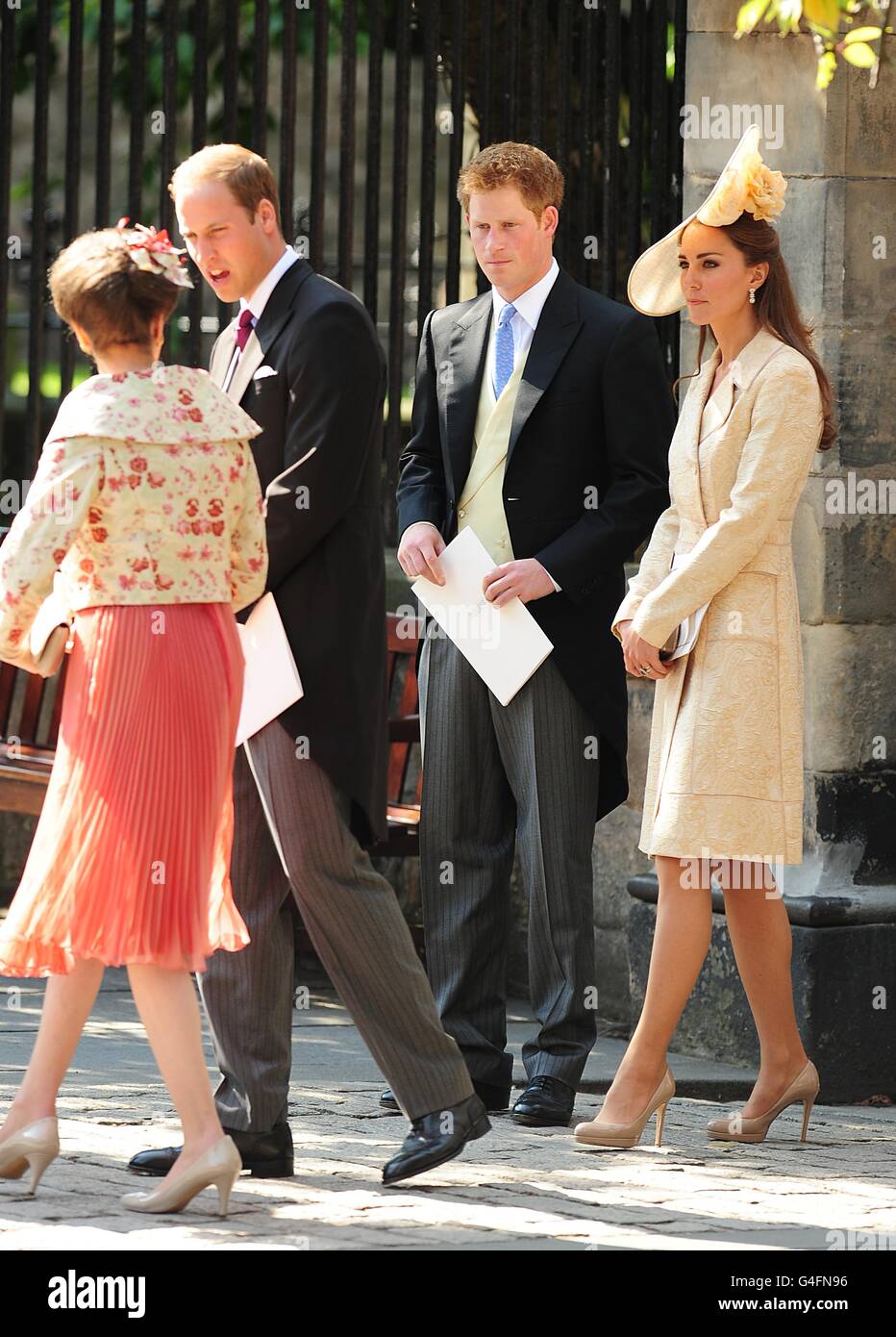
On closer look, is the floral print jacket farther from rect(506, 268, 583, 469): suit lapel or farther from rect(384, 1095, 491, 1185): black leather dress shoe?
rect(506, 268, 583, 469): suit lapel

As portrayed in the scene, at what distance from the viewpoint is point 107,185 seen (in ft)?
22.3

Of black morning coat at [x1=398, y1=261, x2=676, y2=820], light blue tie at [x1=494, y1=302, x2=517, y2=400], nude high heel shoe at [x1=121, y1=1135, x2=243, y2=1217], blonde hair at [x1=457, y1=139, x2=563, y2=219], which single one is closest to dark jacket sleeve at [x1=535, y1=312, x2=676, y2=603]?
black morning coat at [x1=398, y1=261, x2=676, y2=820]

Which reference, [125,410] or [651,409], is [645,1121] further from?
[125,410]

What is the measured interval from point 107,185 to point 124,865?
350cm

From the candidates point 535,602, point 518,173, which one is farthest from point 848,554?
point 518,173

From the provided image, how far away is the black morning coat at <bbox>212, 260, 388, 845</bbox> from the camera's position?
13.8 feet

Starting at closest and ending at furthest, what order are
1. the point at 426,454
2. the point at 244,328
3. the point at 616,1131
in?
the point at 244,328 < the point at 616,1131 < the point at 426,454

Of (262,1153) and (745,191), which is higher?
(745,191)

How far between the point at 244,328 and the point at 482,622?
1061 millimetres

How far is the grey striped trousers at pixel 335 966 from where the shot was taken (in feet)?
13.6

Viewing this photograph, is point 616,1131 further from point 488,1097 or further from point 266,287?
point 266,287

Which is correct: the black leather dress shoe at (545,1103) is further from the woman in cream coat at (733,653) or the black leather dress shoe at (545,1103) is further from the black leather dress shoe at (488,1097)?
the woman in cream coat at (733,653)

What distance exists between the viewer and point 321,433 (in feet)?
13.8
